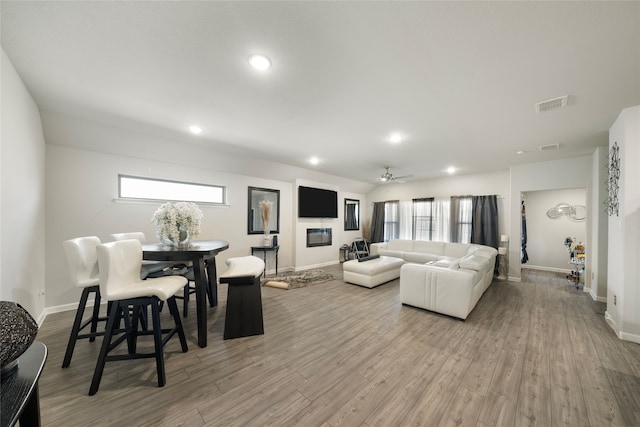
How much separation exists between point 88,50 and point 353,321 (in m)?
3.67

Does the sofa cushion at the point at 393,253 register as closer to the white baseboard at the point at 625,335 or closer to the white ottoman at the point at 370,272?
the white ottoman at the point at 370,272

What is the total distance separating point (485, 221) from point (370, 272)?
369cm

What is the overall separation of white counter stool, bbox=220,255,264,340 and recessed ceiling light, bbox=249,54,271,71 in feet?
6.74

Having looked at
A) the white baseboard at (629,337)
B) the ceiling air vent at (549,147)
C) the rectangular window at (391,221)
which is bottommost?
the white baseboard at (629,337)

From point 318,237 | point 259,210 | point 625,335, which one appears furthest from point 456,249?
point 259,210

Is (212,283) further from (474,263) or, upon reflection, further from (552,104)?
(552,104)

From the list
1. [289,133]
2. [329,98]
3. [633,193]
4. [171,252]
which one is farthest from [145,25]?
[633,193]

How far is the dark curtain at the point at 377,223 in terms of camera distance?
7.56 meters

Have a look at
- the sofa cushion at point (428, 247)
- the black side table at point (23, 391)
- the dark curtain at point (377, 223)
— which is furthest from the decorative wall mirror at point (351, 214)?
the black side table at point (23, 391)

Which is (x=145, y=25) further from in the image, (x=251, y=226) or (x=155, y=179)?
(x=251, y=226)

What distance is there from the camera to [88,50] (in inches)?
65.2

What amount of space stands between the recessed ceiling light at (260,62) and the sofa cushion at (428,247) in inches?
233

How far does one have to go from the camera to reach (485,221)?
18.3ft

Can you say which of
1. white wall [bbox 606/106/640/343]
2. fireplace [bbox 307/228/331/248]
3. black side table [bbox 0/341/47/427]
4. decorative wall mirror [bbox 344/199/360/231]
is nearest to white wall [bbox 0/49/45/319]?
black side table [bbox 0/341/47/427]
